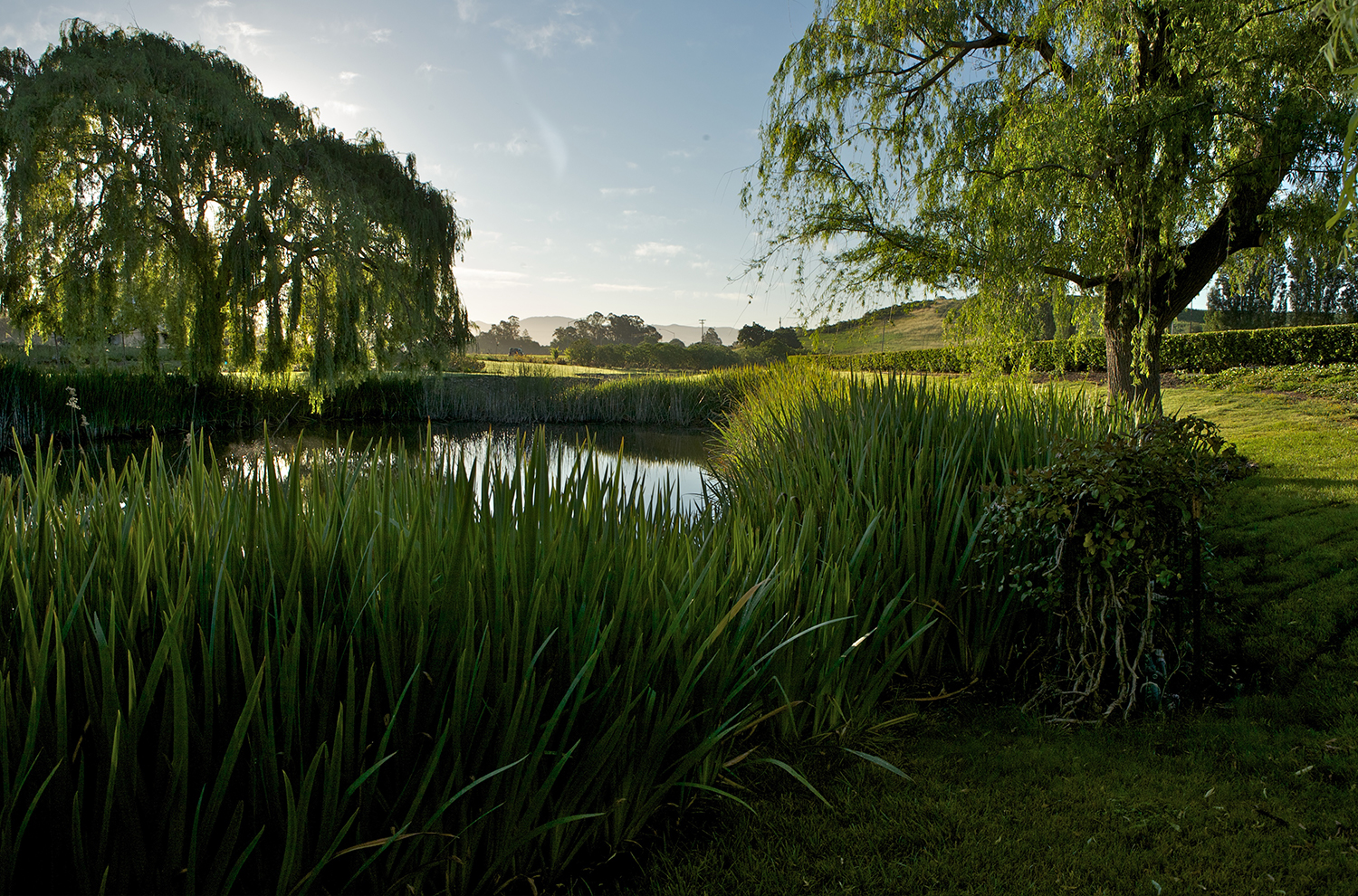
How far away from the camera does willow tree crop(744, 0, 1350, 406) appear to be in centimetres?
599

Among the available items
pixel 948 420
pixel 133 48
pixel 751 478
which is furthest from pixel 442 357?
pixel 948 420

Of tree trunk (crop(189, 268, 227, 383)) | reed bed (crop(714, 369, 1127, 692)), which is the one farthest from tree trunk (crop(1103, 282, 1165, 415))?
tree trunk (crop(189, 268, 227, 383))

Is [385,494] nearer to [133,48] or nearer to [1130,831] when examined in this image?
[1130,831]

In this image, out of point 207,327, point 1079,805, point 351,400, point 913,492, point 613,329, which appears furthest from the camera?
point 613,329

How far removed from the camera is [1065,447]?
2.59m

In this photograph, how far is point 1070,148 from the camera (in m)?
6.30

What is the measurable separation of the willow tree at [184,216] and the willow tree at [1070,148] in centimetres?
714

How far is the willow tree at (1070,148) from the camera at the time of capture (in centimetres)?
599

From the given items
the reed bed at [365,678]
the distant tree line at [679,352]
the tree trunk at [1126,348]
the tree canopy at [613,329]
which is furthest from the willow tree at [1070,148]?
the tree canopy at [613,329]

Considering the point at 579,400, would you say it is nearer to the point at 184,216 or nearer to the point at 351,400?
the point at 351,400

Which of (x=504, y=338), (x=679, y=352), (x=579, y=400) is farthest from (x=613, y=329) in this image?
(x=579, y=400)

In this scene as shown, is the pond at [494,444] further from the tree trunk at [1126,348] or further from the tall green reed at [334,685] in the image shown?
the tall green reed at [334,685]

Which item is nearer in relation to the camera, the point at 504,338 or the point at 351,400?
the point at 351,400

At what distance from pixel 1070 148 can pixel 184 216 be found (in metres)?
11.9
